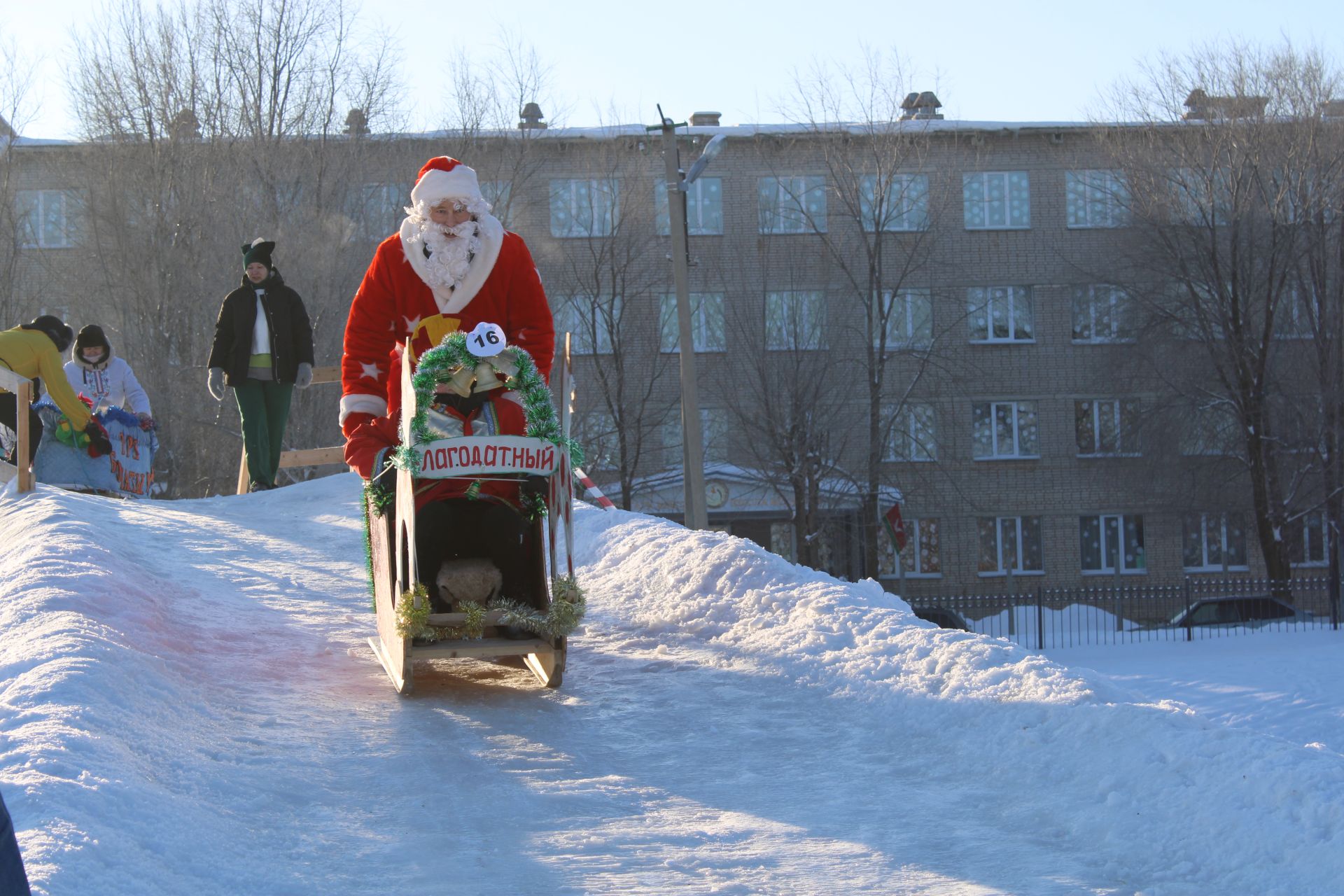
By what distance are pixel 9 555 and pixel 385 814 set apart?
505 centimetres

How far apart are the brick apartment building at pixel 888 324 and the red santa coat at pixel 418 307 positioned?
25.1 meters

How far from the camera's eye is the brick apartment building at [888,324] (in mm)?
34969

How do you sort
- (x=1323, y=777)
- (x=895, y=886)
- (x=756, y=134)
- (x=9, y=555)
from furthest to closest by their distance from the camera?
(x=756, y=134) → (x=9, y=555) → (x=1323, y=777) → (x=895, y=886)

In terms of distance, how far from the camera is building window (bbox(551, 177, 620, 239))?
121ft

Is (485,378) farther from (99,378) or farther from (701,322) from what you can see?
(701,322)

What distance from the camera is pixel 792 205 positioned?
37.7 m

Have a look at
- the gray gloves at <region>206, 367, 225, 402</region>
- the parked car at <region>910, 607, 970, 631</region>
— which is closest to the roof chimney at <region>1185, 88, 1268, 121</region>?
the parked car at <region>910, 607, 970, 631</region>

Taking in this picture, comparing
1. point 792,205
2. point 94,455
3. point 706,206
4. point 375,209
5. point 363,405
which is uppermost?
point 706,206

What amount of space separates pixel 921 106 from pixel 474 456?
34.4 m

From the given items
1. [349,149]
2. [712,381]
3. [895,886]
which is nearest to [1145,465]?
[712,381]

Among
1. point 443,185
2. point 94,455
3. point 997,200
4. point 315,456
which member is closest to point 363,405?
point 443,185

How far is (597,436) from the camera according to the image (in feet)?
119

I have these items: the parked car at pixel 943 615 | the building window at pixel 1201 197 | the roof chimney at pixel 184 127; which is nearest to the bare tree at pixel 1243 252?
the building window at pixel 1201 197

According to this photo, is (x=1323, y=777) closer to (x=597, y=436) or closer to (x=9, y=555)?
(x=9, y=555)
